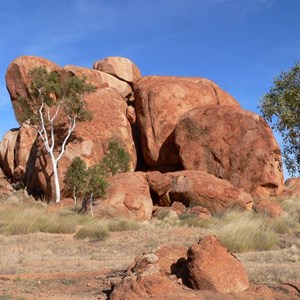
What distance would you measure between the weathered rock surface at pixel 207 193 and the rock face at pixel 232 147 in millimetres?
3779

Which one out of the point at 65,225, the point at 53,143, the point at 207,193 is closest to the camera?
the point at 65,225

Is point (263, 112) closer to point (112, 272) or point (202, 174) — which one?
point (112, 272)

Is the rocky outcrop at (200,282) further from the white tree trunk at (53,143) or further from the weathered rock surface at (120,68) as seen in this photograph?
the weathered rock surface at (120,68)

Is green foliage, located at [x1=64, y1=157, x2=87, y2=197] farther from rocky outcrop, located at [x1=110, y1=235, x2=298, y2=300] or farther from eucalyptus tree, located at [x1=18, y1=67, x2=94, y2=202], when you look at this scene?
rocky outcrop, located at [x1=110, y1=235, x2=298, y2=300]

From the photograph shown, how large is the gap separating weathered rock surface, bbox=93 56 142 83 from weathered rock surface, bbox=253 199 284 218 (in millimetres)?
19396

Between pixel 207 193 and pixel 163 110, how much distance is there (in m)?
9.89

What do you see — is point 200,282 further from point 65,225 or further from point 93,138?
point 93,138

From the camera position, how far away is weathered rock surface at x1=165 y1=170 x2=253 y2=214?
74.1ft

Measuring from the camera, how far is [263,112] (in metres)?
9.30

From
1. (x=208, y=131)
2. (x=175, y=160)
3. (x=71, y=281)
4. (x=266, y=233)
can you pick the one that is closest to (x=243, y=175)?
(x=208, y=131)

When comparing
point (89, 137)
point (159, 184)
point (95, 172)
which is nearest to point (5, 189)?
point (89, 137)

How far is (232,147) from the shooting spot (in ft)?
93.0

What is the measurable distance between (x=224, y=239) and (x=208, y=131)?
16.1 metres

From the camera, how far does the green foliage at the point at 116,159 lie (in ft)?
86.9
